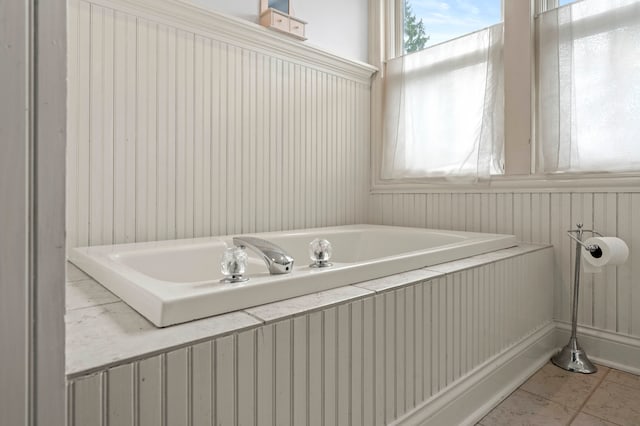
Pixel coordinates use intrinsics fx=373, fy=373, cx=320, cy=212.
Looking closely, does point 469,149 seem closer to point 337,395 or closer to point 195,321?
point 337,395

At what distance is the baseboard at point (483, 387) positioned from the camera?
1139 mm

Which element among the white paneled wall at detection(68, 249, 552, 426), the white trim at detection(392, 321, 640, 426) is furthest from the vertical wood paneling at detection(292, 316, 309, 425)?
the white trim at detection(392, 321, 640, 426)

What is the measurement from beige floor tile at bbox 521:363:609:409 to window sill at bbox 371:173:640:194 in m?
0.84

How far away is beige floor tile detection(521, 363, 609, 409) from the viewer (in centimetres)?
142

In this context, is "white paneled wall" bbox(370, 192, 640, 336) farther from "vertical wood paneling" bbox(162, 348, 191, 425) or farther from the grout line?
"vertical wood paneling" bbox(162, 348, 191, 425)

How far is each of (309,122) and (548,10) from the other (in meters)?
1.42

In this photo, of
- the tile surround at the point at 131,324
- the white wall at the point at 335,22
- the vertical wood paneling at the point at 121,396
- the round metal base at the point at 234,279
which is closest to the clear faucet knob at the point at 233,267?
the round metal base at the point at 234,279

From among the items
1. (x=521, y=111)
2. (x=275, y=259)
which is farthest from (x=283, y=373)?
(x=521, y=111)

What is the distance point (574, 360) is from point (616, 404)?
1.08 ft

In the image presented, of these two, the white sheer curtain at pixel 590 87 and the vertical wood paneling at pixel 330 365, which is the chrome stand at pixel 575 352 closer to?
the white sheer curtain at pixel 590 87

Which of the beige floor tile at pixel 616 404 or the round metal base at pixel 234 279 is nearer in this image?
the round metal base at pixel 234 279

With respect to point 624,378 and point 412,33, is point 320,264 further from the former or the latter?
point 412,33

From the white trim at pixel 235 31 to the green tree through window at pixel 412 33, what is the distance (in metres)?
0.38

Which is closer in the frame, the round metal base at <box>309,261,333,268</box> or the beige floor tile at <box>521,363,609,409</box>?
the round metal base at <box>309,261,333,268</box>
